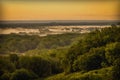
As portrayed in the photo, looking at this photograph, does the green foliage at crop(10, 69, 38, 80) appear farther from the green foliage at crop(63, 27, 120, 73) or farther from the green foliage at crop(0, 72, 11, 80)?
the green foliage at crop(63, 27, 120, 73)

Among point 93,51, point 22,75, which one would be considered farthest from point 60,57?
point 22,75

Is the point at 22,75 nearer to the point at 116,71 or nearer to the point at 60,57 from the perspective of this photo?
the point at 60,57

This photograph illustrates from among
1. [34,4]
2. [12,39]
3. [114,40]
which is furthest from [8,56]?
[114,40]

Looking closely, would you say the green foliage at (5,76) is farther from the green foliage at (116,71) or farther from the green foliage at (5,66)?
the green foliage at (116,71)

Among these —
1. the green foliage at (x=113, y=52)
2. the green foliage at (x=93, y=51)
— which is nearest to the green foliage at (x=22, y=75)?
the green foliage at (x=93, y=51)

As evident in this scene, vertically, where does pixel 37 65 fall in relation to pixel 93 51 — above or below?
below

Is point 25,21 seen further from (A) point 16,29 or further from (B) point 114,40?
(B) point 114,40

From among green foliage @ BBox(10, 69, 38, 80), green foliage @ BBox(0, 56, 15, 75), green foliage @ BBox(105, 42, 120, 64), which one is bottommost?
green foliage @ BBox(10, 69, 38, 80)

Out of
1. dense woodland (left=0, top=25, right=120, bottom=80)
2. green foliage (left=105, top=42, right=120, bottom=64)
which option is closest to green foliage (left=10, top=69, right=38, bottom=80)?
dense woodland (left=0, top=25, right=120, bottom=80)
